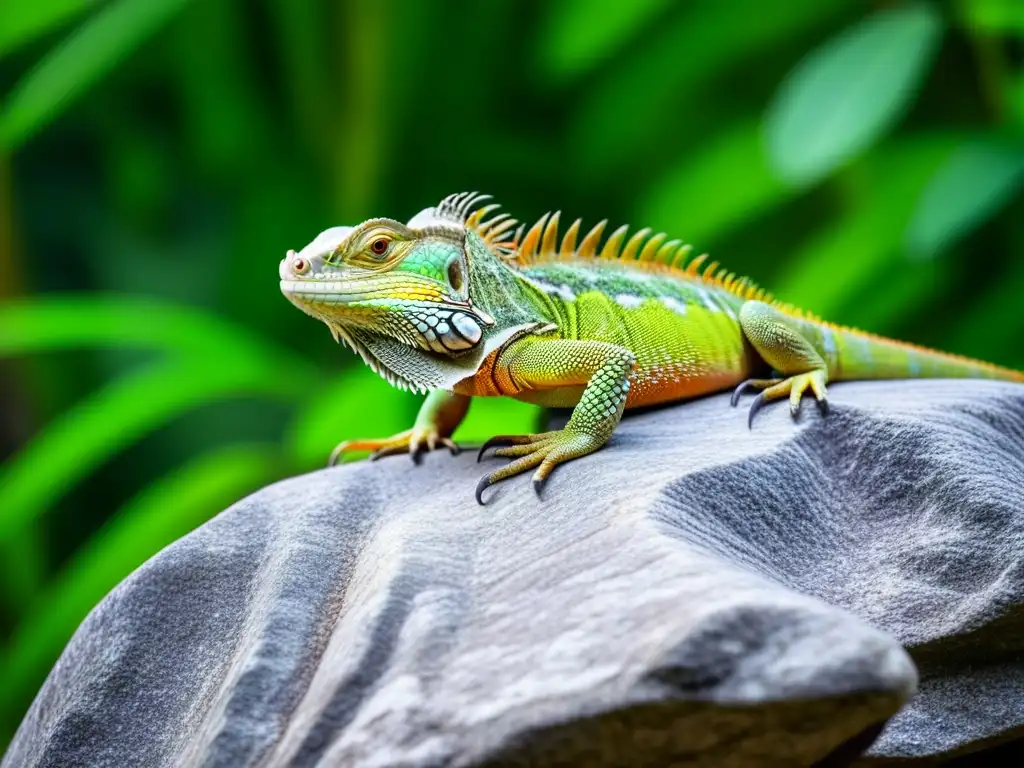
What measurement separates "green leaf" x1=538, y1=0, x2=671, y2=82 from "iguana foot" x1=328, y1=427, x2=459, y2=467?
2.83 m

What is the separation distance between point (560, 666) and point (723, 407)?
74.2 inches

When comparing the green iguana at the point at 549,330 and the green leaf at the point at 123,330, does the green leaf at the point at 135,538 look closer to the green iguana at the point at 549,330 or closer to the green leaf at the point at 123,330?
the green leaf at the point at 123,330

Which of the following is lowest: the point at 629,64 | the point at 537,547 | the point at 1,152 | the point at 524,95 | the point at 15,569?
the point at 537,547

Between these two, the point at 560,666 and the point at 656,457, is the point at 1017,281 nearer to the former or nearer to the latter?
the point at 656,457

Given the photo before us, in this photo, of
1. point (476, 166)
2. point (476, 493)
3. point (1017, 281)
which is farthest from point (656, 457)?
point (476, 166)

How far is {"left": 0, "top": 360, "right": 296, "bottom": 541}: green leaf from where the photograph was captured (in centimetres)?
533

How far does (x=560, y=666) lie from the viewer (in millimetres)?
2088

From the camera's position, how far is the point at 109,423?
5.36 m

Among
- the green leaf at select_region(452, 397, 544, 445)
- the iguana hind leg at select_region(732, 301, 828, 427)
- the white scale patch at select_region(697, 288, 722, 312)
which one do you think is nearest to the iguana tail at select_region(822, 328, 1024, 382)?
the iguana hind leg at select_region(732, 301, 828, 427)

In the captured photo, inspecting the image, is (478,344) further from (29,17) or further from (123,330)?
(29,17)

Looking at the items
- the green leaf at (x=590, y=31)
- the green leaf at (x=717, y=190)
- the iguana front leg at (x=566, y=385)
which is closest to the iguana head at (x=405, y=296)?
the iguana front leg at (x=566, y=385)

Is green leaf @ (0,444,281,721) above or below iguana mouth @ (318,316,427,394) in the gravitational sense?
above

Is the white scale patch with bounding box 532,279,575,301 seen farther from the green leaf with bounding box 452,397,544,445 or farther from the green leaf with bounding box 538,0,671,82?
the green leaf with bounding box 538,0,671,82

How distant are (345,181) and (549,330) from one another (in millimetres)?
3577
